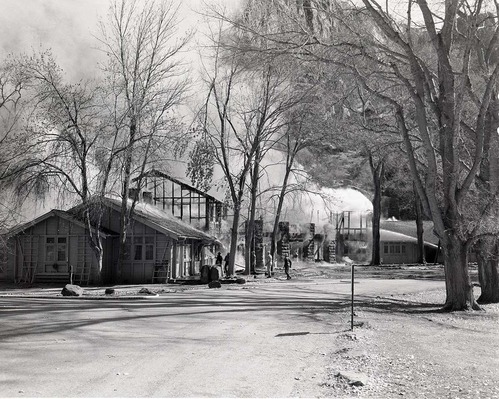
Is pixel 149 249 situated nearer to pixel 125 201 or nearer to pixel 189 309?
pixel 125 201

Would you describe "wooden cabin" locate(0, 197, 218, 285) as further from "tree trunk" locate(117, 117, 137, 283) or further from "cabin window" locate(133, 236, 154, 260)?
"tree trunk" locate(117, 117, 137, 283)

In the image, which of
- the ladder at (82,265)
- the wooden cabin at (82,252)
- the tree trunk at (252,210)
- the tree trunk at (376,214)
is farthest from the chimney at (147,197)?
the tree trunk at (376,214)

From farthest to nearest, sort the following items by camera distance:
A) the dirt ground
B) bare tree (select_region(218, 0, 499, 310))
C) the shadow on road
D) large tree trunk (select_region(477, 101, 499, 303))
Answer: large tree trunk (select_region(477, 101, 499, 303)), bare tree (select_region(218, 0, 499, 310)), the shadow on road, the dirt ground

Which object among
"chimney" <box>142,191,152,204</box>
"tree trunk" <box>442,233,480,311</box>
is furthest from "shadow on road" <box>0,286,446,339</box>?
"chimney" <box>142,191,152,204</box>

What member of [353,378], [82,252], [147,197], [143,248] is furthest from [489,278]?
[147,197]

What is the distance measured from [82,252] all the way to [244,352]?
25442mm

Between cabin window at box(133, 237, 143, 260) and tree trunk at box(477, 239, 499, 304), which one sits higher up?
cabin window at box(133, 237, 143, 260)

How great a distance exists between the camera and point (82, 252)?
33.6 metres

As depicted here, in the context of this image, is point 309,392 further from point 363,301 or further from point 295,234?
point 295,234

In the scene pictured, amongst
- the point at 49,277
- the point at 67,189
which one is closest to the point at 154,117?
the point at 67,189

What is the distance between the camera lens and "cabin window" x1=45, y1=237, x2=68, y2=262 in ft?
111

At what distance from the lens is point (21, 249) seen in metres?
33.7

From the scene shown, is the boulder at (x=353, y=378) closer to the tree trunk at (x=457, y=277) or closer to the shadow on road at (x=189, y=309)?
the shadow on road at (x=189, y=309)

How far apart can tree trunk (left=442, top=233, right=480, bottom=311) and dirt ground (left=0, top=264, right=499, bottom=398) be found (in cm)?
70
